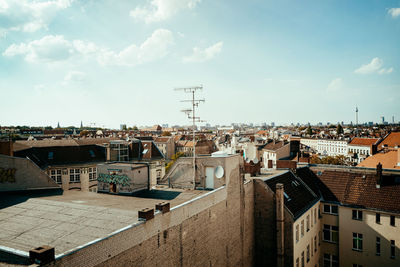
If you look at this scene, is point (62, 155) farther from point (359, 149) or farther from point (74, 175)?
point (359, 149)

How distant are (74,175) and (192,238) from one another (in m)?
31.2

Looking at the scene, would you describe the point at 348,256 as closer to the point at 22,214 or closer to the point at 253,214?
the point at 253,214

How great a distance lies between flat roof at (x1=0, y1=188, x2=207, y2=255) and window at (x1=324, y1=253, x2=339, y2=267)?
62.0 ft

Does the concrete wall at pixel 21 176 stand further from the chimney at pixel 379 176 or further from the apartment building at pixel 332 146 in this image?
the apartment building at pixel 332 146

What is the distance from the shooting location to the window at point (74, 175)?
38.8 m

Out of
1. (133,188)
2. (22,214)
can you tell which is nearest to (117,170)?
(133,188)

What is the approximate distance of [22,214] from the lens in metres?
13.1

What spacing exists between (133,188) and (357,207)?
21750 mm

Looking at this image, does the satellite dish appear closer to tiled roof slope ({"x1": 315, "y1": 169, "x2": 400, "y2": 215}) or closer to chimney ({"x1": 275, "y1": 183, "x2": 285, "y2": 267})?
chimney ({"x1": 275, "y1": 183, "x2": 285, "y2": 267})

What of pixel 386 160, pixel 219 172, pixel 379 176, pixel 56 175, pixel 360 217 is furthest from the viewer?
pixel 56 175

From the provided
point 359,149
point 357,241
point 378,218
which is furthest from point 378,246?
point 359,149

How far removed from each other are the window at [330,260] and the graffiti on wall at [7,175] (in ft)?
98.7

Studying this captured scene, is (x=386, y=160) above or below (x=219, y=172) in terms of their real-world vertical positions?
below

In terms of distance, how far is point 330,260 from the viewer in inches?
1036
